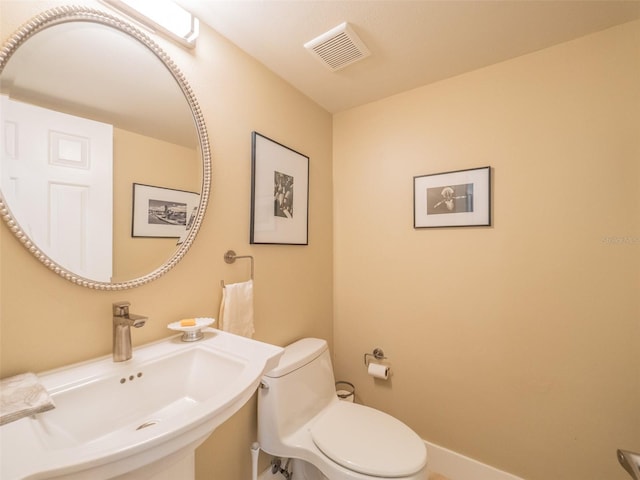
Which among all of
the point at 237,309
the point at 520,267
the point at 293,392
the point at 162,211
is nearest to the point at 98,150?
the point at 162,211

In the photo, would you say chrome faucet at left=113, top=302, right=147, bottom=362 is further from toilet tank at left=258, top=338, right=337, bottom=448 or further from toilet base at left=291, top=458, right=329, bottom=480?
toilet base at left=291, top=458, right=329, bottom=480

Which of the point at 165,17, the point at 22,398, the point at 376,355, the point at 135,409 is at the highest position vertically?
the point at 165,17

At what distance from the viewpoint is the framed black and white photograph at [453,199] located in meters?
1.50

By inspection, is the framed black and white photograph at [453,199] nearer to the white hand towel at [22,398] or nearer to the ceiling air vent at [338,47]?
→ the ceiling air vent at [338,47]

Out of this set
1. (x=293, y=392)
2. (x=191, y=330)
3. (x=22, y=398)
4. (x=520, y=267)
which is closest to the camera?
(x=22, y=398)

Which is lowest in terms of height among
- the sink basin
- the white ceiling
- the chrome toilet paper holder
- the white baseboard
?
the white baseboard

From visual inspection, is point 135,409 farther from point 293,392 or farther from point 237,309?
point 293,392

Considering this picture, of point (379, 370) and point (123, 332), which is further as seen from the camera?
point (379, 370)

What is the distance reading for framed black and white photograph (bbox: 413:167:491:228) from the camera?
1.50 meters

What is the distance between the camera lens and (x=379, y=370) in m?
1.73

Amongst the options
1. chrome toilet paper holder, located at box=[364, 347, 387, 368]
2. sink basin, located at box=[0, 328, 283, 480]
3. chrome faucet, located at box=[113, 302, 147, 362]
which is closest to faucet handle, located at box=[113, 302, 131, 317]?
chrome faucet, located at box=[113, 302, 147, 362]

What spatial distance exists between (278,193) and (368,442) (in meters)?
1.27

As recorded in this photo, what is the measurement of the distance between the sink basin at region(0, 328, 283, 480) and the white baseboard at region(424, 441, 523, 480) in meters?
1.30

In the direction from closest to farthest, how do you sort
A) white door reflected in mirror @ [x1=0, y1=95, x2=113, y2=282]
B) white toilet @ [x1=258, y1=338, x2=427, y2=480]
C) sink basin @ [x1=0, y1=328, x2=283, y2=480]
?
sink basin @ [x1=0, y1=328, x2=283, y2=480] → white door reflected in mirror @ [x1=0, y1=95, x2=113, y2=282] → white toilet @ [x1=258, y1=338, x2=427, y2=480]
